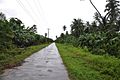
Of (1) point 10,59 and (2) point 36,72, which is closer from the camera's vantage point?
(2) point 36,72

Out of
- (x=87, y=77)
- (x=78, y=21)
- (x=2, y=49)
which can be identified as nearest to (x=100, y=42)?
(x=2, y=49)

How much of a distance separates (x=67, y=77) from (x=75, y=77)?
15.5 inches

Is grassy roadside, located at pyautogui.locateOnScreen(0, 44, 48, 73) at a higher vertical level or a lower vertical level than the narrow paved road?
higher

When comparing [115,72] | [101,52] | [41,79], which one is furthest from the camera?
[101,52]

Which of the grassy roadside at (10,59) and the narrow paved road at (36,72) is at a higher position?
the grassy roadside at (10,59)

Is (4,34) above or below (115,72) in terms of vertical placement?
above

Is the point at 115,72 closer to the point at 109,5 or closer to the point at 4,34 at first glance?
the point at 4,34

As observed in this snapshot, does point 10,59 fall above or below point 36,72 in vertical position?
above

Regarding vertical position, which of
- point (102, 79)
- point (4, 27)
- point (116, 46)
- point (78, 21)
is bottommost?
point (102, 79)

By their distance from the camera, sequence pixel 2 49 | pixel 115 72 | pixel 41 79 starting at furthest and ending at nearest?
pixel 2 49 < pixel 115 72 < pixel 41 79

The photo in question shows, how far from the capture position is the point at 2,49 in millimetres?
25875

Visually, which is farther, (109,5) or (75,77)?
(109,5)

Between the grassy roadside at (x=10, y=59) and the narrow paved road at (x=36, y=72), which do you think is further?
the grassy roadside at (x=10, y=59)

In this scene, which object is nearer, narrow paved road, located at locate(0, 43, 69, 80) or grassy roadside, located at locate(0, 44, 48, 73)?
narrow paved road, located at locate(0, 43, 69, 80)
